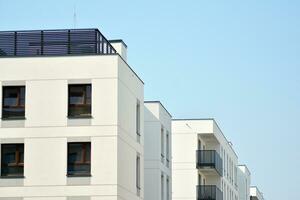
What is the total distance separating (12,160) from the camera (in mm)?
40094

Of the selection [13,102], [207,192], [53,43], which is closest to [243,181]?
[207,192]

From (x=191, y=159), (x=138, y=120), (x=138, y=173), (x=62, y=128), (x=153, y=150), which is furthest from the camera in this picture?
(x=191, y=159)

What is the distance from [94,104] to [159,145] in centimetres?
1268

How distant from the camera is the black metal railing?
135 feet

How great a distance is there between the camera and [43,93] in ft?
132

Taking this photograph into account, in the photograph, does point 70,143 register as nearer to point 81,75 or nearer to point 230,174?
point 81,75

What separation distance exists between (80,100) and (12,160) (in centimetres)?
416

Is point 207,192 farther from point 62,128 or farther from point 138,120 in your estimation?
point 62,128

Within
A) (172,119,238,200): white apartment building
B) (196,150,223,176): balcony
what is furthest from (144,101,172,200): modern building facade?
(196,150,223,176): balcony

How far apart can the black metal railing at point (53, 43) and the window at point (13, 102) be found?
1816 millimetres

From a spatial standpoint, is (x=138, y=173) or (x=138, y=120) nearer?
(x=138, y=173)

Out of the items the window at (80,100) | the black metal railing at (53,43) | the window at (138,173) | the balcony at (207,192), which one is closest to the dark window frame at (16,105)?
the black metal railing at (53,43)

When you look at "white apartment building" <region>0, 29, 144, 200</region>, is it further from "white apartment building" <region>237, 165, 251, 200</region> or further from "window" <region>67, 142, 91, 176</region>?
"white apartment building" <region>237, 165, 251, 200</region>

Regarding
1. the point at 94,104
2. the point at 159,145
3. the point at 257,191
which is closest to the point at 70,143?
the point at 94,104
